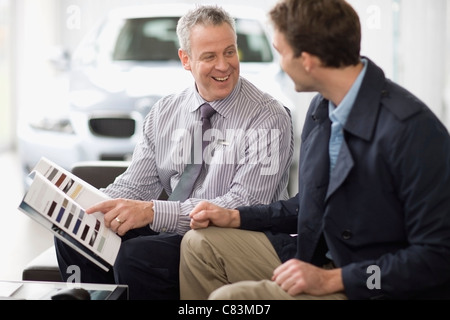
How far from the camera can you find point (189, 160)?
2.32 m

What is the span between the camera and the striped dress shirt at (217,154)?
84.7 inches

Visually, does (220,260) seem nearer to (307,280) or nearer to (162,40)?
(307,280)

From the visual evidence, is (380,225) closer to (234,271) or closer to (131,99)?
(234,271)

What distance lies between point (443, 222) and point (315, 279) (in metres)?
0.30

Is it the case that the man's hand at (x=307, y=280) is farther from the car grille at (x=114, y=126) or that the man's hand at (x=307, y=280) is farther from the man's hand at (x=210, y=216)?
the car grille at (x=114, y=126)

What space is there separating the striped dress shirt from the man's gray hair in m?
0.18

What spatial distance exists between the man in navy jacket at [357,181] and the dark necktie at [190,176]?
1.90 ft

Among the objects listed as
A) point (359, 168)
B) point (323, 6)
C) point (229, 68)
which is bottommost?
point (359, 168)

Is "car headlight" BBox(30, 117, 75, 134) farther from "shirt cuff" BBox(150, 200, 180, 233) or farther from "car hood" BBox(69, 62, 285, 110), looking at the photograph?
"shirt cuff" BBox(150, 200, 180, 233)

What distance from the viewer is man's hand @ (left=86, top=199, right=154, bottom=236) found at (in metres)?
2.01

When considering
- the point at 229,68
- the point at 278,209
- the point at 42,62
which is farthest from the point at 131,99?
the point at 42,62

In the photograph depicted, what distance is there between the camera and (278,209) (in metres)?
2.01

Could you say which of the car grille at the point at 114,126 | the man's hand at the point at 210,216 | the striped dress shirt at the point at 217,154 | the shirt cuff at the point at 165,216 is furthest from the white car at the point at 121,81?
the man's hand at the point at 210,216

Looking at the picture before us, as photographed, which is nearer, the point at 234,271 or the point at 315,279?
the point at 315,279
